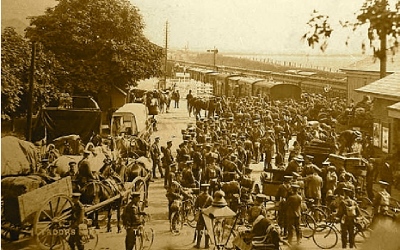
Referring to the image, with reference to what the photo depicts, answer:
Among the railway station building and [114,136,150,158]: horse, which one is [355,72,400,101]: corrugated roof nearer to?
the railway station building

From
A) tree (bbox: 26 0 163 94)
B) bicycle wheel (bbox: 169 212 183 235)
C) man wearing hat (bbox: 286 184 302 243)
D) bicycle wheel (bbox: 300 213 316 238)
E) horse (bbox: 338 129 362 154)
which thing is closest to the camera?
man wearing hat (bbox: 286 184 302 243)

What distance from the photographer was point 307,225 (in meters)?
7.13

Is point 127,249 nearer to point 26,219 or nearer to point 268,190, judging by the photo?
point 26,219

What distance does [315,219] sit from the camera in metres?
7.36

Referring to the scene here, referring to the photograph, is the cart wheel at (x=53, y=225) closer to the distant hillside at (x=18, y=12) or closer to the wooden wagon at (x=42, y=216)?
the wooden wagon at (x=42, y=216)

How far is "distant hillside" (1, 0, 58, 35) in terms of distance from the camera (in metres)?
6.39

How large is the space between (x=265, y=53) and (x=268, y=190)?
92.1 inches

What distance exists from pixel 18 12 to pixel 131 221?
341cm

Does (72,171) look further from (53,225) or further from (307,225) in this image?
(307,225)

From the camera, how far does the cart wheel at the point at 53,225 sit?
586cm

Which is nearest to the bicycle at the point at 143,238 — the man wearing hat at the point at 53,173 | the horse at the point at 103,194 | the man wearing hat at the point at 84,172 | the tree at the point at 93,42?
the horse at the point at 103,194

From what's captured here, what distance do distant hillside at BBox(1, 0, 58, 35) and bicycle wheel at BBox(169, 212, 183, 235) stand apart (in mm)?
3694

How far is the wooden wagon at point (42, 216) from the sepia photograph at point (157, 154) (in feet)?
0.05

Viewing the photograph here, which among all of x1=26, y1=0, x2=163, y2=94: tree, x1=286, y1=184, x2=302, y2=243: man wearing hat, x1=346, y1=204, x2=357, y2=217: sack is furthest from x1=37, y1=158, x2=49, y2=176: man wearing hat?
x1=346, y1=204, x2=357, y2=217: sack
